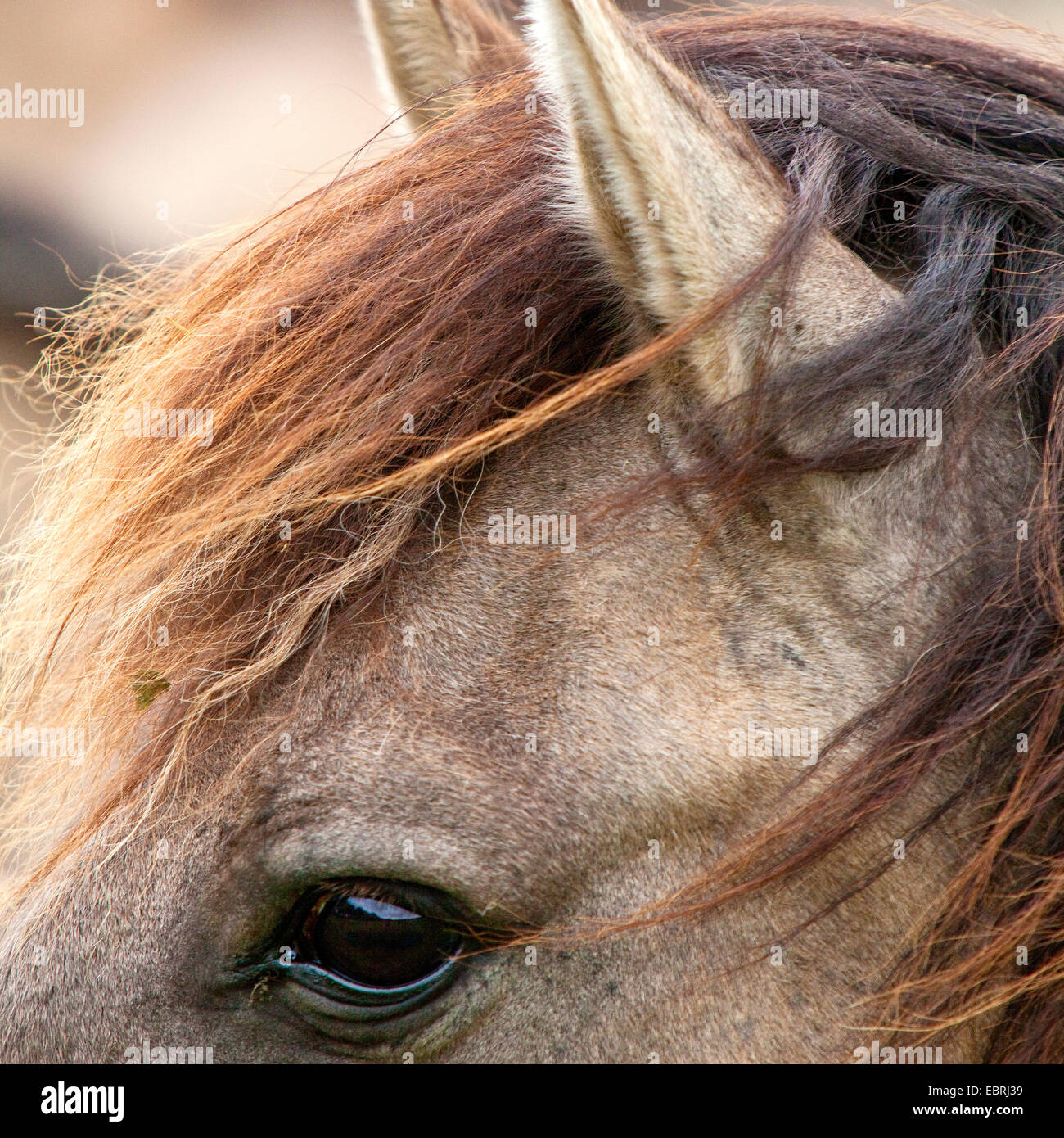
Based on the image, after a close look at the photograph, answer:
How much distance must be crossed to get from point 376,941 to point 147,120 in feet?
16.7

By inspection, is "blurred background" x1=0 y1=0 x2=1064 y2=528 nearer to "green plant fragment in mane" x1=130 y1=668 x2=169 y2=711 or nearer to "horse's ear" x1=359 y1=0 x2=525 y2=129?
"horse's ear" x1=359 y1=0 x2=525 y2=129

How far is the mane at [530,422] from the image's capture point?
0.93 m

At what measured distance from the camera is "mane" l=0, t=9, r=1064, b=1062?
0.93m

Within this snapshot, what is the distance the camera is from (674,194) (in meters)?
0.89

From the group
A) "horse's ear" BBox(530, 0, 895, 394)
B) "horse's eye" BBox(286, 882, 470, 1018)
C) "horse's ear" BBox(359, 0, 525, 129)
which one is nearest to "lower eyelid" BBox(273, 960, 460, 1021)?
"horse's eye" BBox(286, 882, 470, 1018)

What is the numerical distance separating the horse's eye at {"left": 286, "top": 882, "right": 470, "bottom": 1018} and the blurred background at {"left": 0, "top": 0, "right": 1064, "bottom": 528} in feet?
12.5

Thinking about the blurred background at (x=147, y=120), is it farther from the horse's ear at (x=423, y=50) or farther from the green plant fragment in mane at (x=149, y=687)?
the green plant fragment in mane at (x=149, y=687)

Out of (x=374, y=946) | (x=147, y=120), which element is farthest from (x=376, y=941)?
(x=147, y=120)

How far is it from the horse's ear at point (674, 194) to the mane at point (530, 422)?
36mm

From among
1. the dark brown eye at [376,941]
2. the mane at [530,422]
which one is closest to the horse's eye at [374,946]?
the dark brown eye at [376,941]

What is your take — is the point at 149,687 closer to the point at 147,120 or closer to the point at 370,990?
the point at 370,990

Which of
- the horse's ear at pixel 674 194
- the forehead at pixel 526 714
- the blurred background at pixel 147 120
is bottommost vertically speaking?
the blurred background at pixel 147 120

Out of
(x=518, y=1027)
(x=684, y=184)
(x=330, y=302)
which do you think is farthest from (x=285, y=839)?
(x=684, y=184)
